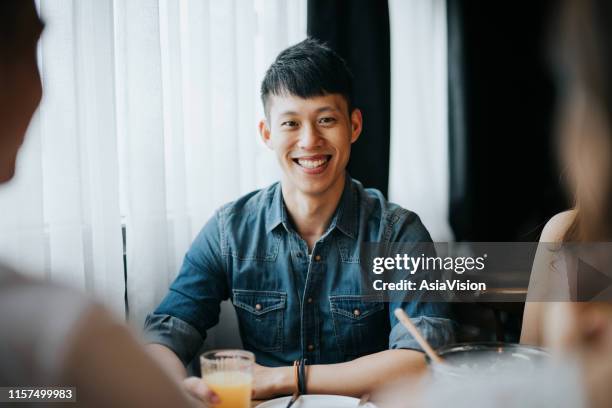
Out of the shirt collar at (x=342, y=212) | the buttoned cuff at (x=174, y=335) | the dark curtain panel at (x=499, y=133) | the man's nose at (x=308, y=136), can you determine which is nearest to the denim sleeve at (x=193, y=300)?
the buttoned cuff at (x=174, y=335)

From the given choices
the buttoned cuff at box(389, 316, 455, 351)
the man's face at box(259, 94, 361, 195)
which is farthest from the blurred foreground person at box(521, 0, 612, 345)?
the man's face at box(259, 94, 361, 195)

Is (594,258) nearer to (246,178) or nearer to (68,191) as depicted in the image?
(246,178)

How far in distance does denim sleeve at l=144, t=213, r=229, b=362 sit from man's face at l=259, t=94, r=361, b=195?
176mm

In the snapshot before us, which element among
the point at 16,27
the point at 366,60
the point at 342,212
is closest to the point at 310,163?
the point at 342,212

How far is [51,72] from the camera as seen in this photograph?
889mm

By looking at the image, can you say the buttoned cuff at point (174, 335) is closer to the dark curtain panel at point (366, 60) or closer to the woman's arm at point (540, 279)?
the dark curtain panel at point (366, 60)

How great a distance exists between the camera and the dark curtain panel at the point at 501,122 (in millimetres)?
943

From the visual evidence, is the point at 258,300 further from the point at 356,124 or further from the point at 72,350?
the point at 72,350

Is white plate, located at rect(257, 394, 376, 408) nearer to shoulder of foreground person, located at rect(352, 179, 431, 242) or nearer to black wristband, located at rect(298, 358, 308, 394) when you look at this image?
black wristband, located at rect(298, 358, 308, 394)

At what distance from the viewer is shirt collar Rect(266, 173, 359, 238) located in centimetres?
102

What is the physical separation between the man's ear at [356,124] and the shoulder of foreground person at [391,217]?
86mm

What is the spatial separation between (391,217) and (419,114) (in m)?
0.20

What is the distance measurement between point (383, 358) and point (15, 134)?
62cm

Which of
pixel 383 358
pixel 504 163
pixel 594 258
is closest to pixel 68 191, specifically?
pixel 383 358
